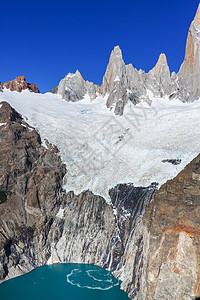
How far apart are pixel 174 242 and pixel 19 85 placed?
4411 inches

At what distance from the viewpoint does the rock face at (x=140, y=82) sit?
99.4 m

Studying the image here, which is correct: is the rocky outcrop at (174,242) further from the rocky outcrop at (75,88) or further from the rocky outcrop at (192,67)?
the rocky outcrop at (75,88)

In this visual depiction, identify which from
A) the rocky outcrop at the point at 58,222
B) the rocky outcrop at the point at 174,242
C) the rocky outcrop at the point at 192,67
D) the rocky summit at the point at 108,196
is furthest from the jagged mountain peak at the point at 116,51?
the rocky outcrop at the point at 174,242

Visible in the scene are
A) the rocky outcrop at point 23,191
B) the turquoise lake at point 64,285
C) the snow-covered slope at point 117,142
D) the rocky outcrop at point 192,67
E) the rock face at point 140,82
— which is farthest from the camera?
the rocky outcrop at point 192,67

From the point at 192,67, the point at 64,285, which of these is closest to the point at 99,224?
the point at 64,285

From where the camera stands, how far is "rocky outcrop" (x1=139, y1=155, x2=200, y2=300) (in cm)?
2695

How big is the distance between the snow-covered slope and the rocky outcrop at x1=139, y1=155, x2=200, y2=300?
33.2ft

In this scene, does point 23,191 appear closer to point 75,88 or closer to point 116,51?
point 75,88

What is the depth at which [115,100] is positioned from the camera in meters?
94.4

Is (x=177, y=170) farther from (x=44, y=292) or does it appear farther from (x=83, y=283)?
(x=44, y=292)

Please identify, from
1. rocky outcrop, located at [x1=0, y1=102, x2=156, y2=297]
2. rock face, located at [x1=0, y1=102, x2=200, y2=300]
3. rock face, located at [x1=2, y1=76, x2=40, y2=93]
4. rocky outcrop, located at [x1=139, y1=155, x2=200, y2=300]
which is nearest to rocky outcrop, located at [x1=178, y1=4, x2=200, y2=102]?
rock face, located at [x1=0, y1=102, x2=200, y2=300]

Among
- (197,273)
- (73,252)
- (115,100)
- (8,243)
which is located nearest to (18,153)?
(8,243)

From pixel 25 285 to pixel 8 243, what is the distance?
292 inches

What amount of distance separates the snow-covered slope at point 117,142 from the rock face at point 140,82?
10720 millimetres
